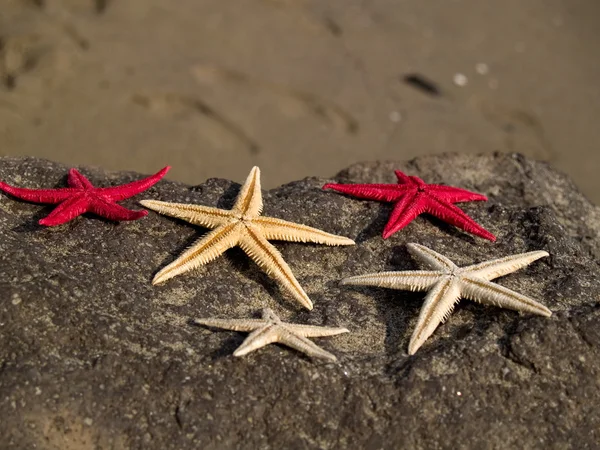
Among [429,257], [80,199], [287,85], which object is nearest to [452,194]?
[429,257]

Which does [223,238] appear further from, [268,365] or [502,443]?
[502,443]

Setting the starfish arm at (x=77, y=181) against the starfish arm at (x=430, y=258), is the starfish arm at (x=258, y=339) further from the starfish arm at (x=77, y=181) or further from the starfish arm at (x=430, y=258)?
the starfish arm at (x=77, y=181)

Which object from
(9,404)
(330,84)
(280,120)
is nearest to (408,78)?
(330,84)

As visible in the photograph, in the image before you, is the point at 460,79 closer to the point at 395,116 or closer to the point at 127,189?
the point at 395,116

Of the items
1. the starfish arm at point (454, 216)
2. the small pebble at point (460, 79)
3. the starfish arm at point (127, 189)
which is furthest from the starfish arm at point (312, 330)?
the small pebble at point (460, 79)

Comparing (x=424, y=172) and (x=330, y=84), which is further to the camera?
(x=330, y=84)

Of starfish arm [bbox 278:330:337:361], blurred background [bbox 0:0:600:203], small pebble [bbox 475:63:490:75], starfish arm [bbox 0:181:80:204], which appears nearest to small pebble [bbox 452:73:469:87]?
blurred background [bbox 0:0:600:203]
